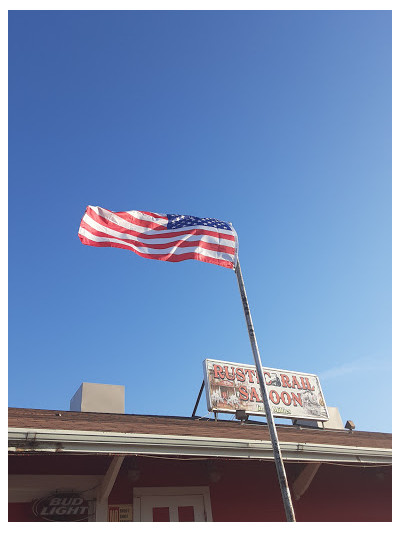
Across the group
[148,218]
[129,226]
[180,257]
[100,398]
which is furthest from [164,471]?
[148,218]

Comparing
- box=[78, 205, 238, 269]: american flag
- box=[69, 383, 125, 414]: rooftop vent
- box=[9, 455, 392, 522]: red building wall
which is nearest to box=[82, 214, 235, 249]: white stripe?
box=[78, 205, 238, 269]: american flag

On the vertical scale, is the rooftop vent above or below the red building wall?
above

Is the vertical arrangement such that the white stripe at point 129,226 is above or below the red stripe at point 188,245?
above

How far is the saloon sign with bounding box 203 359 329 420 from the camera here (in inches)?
552

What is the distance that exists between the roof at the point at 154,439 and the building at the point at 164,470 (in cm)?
1

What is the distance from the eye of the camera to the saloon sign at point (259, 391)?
14.0 meters

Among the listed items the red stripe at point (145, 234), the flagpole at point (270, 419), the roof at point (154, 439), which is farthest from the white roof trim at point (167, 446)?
the red stripe at point (145, 234)

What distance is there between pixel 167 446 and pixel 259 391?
28.1 feet

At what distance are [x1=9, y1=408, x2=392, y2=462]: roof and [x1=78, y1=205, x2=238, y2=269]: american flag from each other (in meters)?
3.04

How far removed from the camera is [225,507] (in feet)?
28.5

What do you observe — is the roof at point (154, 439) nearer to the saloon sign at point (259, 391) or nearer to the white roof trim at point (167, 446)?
the white roof trim at point (167, 446)

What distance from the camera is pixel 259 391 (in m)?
15.1

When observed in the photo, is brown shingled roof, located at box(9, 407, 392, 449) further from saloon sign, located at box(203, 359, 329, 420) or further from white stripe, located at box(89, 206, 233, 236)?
saloon sign, located at box(203, 359, 329, 420)

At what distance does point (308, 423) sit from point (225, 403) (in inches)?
182
